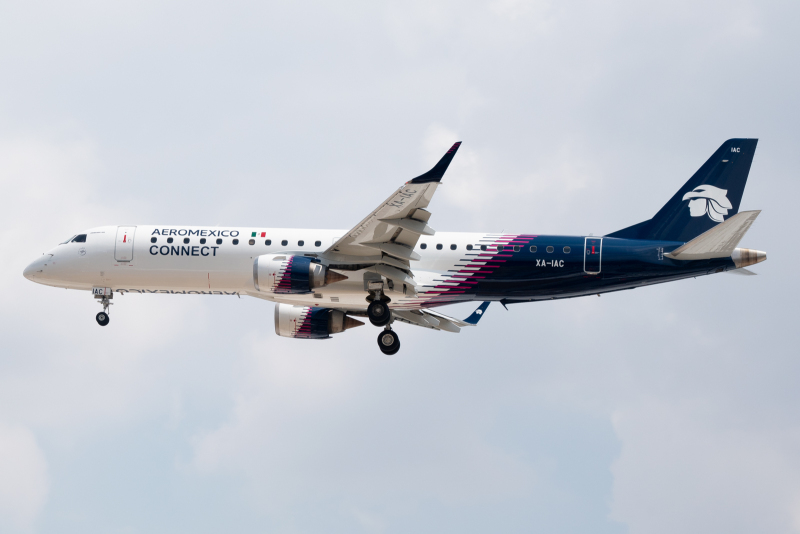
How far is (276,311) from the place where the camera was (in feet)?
141

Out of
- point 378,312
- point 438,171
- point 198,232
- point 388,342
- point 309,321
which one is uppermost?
point 438,171

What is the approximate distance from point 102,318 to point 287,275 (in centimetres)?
972

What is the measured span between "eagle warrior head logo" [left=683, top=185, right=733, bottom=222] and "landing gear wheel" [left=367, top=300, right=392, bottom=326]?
13.5 metres

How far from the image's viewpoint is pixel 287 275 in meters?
35.6

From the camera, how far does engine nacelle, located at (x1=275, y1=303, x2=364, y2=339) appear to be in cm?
4238

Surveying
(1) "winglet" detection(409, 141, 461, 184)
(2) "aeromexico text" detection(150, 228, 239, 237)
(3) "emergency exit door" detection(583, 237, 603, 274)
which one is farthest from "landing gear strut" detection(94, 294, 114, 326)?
(3) "emergency exit door" detection(583, 237, 603, 274)

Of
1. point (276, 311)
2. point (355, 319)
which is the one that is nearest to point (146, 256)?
point (276, 311)

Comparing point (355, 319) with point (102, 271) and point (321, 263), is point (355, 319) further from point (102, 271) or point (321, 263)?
point (102, 271)

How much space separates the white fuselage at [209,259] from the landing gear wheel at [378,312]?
0.56 metres

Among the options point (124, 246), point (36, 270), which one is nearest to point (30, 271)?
point (36, 270)

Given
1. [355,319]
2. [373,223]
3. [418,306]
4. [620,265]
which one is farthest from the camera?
[355,319]

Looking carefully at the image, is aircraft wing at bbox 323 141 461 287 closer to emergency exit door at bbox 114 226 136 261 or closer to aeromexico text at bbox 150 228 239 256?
aeromexico text at bbox 150 228 239 256

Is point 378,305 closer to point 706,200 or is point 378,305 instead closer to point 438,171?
point 438,171

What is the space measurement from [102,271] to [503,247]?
54.7ft
